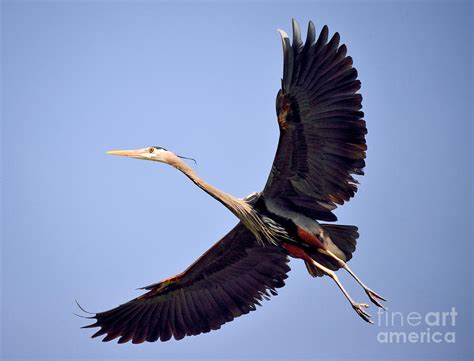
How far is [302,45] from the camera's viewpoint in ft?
37.9

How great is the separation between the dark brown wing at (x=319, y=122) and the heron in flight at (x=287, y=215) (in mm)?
12

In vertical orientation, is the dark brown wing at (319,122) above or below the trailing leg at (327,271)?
above

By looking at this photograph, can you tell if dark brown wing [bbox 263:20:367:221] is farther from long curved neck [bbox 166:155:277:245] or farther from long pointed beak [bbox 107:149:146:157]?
long pointed beak [bbox 107:149:146:157]

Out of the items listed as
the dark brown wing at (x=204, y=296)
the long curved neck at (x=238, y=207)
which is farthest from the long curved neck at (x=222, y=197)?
the dark brown wing at (x=204, y=296)

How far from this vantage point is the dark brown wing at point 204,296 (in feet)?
44.9

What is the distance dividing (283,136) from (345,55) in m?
1.27

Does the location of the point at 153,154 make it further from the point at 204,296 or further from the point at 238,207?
the point at 204,296

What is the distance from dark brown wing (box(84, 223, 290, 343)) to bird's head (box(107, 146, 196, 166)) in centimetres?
165

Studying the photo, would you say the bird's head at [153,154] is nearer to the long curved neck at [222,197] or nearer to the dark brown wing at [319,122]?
the long curved neck at [222,197]

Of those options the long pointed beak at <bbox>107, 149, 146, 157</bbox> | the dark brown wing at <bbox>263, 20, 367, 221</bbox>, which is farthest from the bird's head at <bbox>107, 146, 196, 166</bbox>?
the dark brown wing at <bbox>263, 20, 367, 221</bbox>

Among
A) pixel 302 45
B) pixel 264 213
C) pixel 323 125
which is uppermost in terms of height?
pixel 302 45

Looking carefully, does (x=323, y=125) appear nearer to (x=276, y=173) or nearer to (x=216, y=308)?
(x=276, y=173)

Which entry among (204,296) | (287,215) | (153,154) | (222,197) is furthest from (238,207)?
(204,296)

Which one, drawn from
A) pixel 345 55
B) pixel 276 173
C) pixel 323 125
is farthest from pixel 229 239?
pixel 345 55
